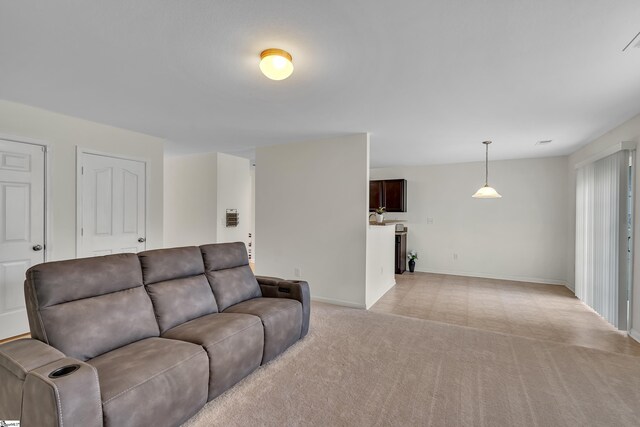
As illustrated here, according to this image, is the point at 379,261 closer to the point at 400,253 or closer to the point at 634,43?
the point at 400,253

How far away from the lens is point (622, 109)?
3.10 metres

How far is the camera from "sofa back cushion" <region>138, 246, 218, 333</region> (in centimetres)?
230

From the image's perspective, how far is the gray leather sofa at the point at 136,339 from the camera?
1384mm

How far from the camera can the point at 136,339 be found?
205cm

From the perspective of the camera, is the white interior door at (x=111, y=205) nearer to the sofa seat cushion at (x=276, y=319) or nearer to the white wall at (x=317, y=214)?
the white wall at (x=317, y=214)

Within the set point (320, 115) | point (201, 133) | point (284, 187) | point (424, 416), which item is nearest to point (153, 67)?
point (320, 115)

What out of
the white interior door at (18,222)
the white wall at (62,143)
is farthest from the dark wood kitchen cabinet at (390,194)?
the white interior door at (18,222)

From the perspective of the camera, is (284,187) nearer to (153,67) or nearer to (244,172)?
(244,172)

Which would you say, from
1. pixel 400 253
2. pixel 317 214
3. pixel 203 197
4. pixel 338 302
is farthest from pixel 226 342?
pixel 400 253

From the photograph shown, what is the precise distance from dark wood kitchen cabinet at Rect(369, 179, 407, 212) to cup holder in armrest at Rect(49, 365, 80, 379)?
626cm

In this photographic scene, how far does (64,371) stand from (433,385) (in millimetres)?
2291

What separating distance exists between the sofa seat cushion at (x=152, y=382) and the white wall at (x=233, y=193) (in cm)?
402

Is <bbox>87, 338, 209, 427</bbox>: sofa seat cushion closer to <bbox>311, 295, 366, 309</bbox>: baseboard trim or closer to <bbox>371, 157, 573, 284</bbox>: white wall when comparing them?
<bbox>311, 295, 366, 309</bbox>: baseboard trim

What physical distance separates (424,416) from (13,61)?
12.5 feet
